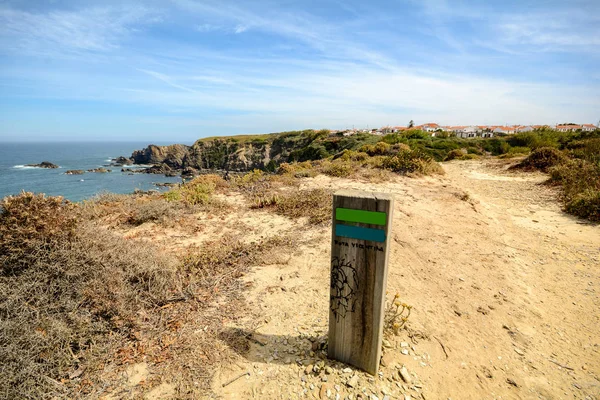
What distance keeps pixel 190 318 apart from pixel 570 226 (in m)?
8.54

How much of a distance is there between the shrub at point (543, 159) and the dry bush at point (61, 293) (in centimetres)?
1717

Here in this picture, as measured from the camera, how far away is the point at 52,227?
132 inches

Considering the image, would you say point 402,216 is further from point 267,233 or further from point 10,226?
point 10,226

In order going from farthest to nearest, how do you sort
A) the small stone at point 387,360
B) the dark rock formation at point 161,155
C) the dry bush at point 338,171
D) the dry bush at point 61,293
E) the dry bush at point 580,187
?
the dark rock formation at point 161,155 < the dry bush at point 338,171 < the dry bush at point 580,187 < the small stone at point 387,360 < the dry bush at point 61,293

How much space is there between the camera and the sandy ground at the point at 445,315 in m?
2.59

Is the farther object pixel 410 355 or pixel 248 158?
pixel 248 158

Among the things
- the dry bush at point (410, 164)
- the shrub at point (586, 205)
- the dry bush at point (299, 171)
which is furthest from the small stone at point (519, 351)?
the dry bush at point (410, 164)

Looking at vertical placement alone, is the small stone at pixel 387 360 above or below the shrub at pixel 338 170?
below

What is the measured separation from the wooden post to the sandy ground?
0.78 ft

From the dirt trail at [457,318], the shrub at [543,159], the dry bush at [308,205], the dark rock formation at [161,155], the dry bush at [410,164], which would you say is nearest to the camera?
the dirt trail at [457,318]

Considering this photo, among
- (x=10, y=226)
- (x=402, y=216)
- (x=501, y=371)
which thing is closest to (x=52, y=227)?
(x=10, y=226)

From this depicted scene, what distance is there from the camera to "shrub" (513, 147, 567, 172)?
1405cm

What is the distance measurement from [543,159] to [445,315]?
50.3 ft

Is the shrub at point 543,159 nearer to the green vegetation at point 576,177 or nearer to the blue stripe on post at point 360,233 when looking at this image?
the green vegetation at point 576,177
